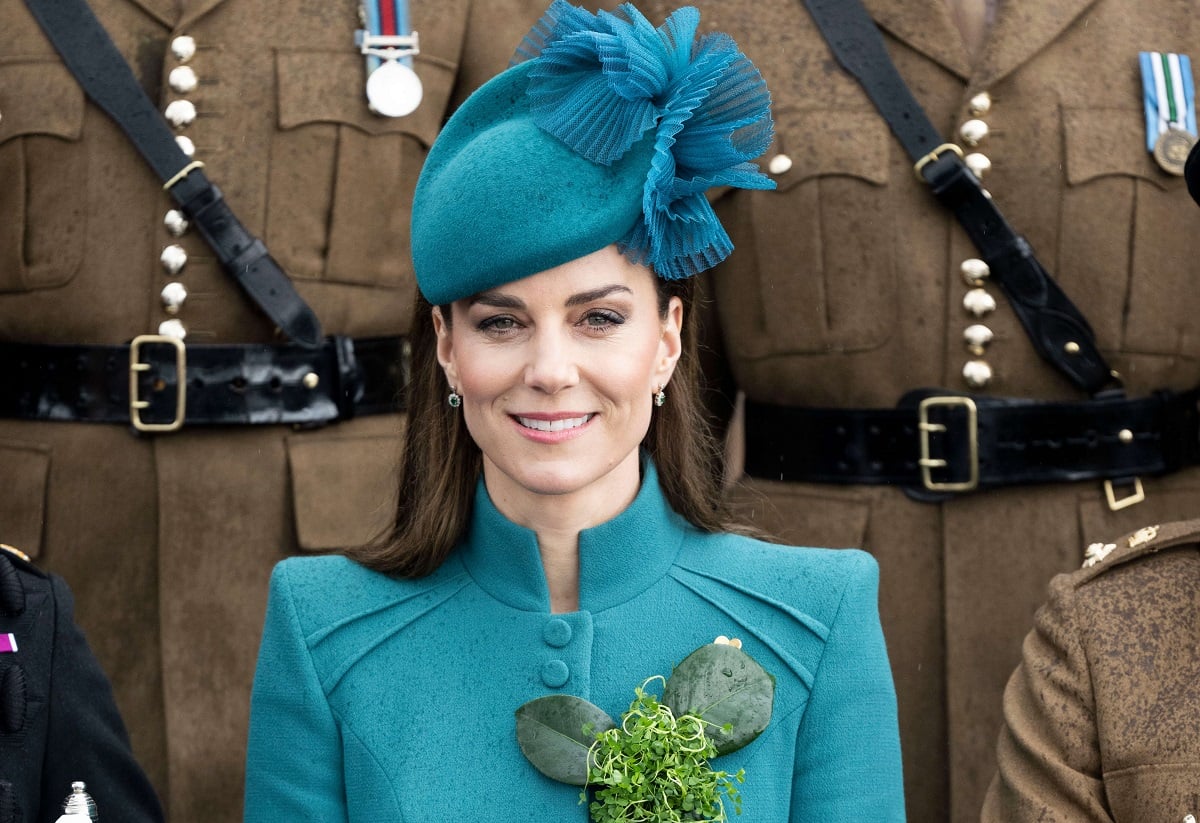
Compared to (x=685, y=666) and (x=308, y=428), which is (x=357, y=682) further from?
(x=308, y=428)

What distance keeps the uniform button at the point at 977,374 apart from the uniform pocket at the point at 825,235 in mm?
156

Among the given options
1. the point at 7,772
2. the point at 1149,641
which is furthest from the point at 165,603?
the point at 1149,641

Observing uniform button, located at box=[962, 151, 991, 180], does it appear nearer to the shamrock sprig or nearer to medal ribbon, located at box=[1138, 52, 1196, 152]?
medal ribbon, located at box=[1138, 52, 1196, 152]

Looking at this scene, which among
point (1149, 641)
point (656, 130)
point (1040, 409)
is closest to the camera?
point (656, 130)

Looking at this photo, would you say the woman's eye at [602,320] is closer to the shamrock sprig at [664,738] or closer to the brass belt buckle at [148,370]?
the shamrock sprig at [664,738]

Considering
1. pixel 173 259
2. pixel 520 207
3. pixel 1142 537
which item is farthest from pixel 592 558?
pixel 173 259

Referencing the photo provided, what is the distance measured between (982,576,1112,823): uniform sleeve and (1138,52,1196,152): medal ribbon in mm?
1098

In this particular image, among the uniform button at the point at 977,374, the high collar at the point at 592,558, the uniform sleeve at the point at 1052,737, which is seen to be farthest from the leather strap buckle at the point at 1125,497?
the high collar at the point at 592,558

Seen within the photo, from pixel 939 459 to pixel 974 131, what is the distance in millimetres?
578

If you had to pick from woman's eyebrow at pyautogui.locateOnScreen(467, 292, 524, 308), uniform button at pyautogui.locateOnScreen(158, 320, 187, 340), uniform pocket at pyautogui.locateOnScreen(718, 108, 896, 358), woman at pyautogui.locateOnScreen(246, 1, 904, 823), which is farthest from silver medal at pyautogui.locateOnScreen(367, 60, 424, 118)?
woman's eyebrow at pyautogui.locateOnScreen(467, 292, 524, 308)

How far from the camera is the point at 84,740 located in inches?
107

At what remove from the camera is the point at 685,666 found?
262 cm

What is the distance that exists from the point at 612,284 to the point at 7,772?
0.98 metres

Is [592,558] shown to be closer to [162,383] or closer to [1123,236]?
[162,383]
